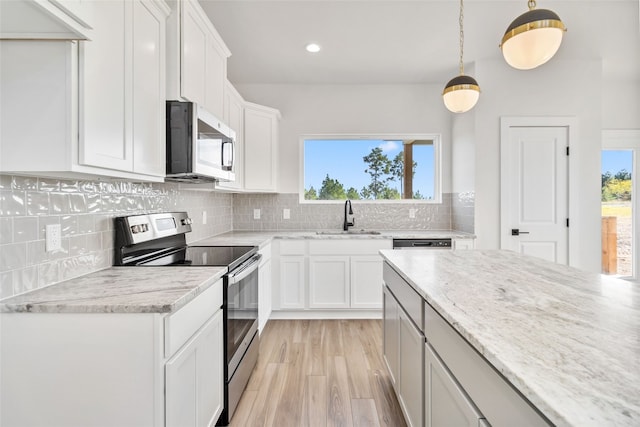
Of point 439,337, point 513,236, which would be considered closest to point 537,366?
point 439,337

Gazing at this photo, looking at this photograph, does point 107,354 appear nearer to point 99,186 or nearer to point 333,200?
point 99,186

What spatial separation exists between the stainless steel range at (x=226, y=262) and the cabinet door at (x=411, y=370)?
0.95 meters

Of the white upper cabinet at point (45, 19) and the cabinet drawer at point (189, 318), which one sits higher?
the white upper cabinet at point (45, 19)

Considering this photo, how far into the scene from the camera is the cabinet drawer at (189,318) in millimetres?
1181

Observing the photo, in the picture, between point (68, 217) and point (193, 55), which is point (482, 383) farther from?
point (193, 55)

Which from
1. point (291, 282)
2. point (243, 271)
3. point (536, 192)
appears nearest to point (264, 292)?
point (291, 282)

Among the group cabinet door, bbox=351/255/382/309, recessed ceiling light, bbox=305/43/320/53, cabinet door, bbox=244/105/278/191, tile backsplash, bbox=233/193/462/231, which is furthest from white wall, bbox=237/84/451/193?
cabinet door, bbox=351/255/382/309

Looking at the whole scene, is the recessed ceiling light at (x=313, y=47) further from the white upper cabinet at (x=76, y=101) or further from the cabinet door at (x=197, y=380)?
the cabinet door at (x=197, y=380)

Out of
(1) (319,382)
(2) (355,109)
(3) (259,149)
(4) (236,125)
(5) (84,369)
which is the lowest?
(1) (319,382)

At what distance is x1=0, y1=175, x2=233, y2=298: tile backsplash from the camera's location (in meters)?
1.22

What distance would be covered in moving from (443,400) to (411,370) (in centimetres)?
43

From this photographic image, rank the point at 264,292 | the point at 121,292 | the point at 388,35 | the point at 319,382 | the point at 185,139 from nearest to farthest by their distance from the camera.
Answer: the point at 121,292 < the point at 185,139 < the point at 319,382 < the point at 388,35 < the point at 264,292

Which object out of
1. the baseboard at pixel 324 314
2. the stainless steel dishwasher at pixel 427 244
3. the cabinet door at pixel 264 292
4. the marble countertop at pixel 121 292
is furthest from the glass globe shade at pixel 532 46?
the baseboard at pixel 324 314

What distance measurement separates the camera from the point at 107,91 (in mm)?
1304
